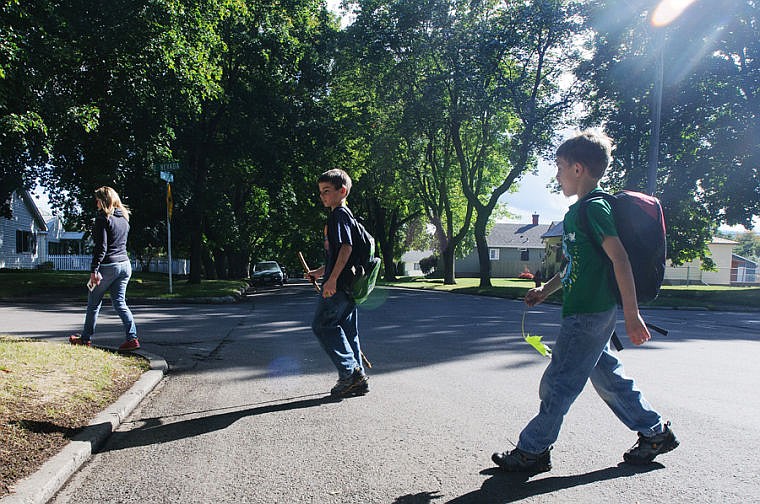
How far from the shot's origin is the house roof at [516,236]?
65.1m

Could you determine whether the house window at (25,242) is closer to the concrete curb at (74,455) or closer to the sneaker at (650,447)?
the concrete curb at (74,455)

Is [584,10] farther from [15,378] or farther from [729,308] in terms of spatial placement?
[15,378]

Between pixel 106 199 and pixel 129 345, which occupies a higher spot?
pixel 106 199

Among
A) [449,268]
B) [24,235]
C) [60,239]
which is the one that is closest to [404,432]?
[449,268]

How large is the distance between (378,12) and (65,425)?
2724cm

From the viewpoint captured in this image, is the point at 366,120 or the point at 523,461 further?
the point at 366,120

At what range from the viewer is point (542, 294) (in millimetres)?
3664

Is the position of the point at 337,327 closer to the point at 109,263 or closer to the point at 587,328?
the point at 587,328

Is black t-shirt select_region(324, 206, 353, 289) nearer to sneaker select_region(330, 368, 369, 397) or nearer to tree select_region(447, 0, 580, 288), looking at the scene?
sneaker select_region(330, 368, 369, 397)

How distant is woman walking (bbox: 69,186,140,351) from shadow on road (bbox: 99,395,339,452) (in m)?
2.81

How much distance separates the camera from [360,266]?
496 cm

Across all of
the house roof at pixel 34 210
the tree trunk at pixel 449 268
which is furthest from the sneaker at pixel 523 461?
the house roof at pixel 34 210

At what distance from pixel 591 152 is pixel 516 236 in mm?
64872

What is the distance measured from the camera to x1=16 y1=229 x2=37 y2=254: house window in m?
37.7
